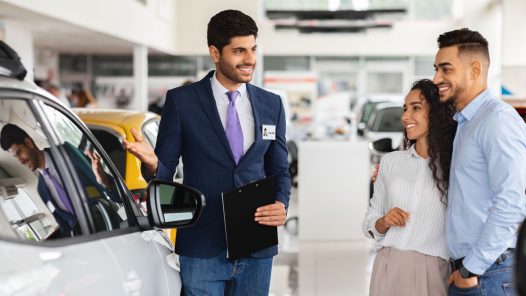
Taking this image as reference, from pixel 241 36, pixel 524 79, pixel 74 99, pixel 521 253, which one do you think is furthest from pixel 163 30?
pixel 521 253

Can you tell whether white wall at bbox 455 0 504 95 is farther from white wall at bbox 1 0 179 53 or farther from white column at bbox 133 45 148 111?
white column at bbox 133 45 148 111

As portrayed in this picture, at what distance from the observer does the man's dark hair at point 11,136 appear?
6.82ft

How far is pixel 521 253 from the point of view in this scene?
129 cm

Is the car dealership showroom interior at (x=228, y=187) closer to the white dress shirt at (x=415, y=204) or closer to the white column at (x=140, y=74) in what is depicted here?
the white dress shirt at (x=415, y=204)

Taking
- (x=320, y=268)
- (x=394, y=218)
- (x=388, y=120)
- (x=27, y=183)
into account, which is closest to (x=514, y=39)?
(x=388, y=120)

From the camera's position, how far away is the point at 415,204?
350 centimetres

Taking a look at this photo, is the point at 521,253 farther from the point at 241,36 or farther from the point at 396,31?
the point at 396,31

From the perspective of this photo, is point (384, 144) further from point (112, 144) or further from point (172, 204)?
point (172, 204)

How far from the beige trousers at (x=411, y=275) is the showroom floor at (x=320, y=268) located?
4.01m

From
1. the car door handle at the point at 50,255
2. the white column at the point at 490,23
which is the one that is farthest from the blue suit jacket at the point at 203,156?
the white column at the point at 490,23

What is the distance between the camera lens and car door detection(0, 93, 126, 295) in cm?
180

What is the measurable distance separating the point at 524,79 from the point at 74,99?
9625 mm

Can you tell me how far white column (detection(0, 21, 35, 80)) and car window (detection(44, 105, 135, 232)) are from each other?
40.1 feet

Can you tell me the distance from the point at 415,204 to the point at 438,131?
0.30 m
